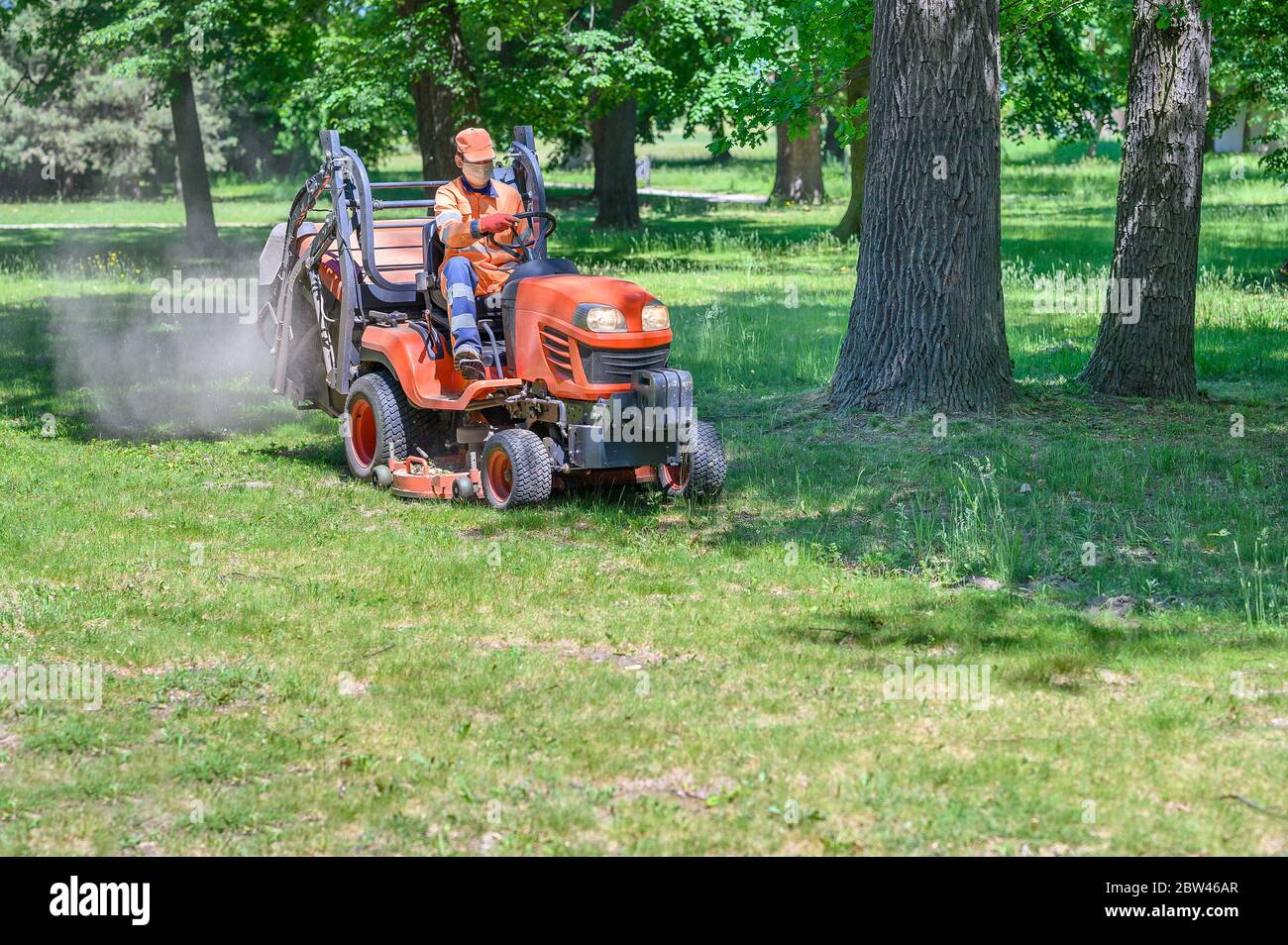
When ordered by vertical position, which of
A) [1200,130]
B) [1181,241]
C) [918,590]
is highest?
[1200,130]

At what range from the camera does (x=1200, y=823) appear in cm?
470

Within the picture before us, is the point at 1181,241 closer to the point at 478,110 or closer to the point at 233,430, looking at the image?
the point at 233,430

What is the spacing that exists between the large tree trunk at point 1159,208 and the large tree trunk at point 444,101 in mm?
11979

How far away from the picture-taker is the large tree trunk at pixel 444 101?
71.4 feet

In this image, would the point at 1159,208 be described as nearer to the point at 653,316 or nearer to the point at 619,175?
the point at 653,316

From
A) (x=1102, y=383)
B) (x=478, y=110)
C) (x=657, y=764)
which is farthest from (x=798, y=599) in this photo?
(x=478, y=110)

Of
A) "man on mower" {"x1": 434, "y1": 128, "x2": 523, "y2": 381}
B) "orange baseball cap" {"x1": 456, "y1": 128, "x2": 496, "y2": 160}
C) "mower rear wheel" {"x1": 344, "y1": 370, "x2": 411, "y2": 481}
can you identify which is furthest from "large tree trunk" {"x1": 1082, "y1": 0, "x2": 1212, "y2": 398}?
"mower rear wheel" {"x1": 344, "y1": 370, "x2": 411, "y2": 481}

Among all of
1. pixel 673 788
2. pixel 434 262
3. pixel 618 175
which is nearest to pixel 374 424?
pixel 434 262

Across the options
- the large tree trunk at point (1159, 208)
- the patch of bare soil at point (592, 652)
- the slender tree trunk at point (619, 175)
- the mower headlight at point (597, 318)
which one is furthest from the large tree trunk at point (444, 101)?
the patch of bare soil at point (592, 652)

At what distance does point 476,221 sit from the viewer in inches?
354

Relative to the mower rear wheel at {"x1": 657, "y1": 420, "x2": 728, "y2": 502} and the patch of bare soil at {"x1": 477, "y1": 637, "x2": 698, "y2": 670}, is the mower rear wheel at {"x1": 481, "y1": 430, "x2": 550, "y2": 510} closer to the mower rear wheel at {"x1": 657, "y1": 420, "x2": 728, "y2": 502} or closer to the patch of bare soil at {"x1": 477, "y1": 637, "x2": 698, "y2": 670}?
the mower rear wheel at {"x1": 657, "y1": 420, "x2": 728, "y2": 502}

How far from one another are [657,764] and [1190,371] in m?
7.95

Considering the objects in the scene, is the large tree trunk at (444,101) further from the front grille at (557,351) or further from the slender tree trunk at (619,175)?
the front grille at (557,351)

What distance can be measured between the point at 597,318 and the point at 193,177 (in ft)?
73.5
